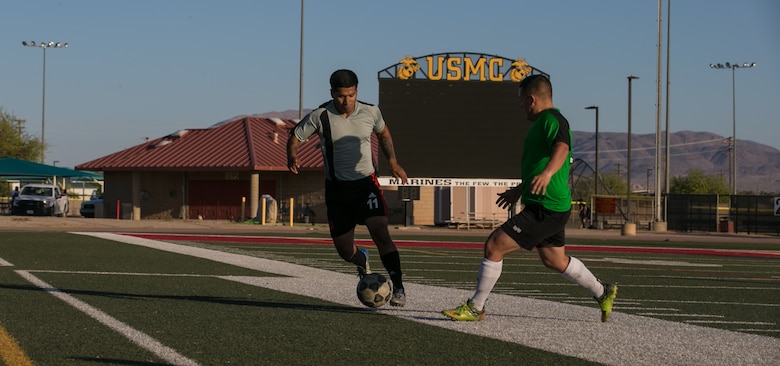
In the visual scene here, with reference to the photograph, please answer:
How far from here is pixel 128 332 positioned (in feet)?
23.8

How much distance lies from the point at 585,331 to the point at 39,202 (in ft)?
143

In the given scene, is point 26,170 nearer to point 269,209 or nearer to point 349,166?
point 269,209

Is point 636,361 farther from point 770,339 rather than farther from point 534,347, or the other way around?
point 770,339

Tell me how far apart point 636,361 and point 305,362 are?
196 centimetres

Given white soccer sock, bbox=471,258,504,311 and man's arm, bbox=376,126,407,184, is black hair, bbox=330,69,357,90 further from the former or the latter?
white soccer sock, bbox=471,258,504,311

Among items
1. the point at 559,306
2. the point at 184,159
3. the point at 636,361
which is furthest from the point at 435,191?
the point at 636,361

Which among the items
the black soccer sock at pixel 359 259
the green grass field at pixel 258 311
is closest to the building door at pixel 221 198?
the green grass field at pixel 258 311

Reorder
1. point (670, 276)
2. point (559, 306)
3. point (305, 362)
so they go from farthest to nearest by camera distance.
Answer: point (670, 276) < point (559, 306) < point (305, 362)

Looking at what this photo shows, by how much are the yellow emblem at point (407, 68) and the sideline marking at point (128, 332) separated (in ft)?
116

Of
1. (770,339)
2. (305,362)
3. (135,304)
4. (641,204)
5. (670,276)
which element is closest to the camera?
Answer: (305,362)

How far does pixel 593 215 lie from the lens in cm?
5150

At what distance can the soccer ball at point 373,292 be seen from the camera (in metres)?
8.90

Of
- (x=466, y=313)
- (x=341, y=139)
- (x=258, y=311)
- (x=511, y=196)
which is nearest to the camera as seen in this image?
(x=466, y=313)

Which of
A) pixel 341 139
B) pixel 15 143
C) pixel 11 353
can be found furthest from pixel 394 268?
pixel 15 143
